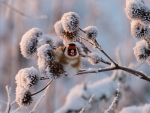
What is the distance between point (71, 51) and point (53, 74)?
7 cm

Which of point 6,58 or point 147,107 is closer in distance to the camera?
point 147,107

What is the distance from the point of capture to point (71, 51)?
0.74 metres

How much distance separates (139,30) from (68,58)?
0.18m

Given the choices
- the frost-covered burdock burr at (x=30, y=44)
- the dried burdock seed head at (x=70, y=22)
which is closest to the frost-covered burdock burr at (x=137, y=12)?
the dried burdock seed head at (x=70, y=22)

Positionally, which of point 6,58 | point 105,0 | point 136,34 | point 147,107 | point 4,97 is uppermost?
point 105,0

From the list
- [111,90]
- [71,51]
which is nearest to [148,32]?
[71,51]

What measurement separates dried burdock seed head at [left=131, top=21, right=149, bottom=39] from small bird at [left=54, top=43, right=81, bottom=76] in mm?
150

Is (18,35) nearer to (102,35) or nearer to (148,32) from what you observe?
(102,35)

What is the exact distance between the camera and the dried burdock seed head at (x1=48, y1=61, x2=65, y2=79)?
71 cm

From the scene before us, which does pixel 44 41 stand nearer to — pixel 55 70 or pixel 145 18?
pixel 55 70

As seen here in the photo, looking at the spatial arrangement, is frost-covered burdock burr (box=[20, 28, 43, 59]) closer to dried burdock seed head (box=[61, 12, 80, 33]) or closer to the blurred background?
dried burdock seed head (box=[61, 12, 80, 33])

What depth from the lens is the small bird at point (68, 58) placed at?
74cm

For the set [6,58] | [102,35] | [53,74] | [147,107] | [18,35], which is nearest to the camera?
[53,74]

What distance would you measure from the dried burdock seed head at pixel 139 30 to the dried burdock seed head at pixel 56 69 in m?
→ 0.19
